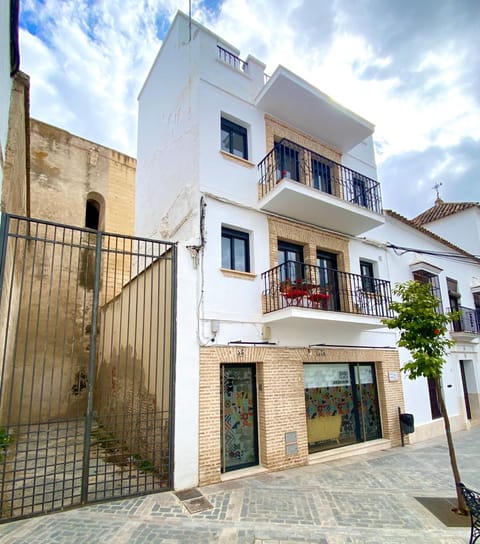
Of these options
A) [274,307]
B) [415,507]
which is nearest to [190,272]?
[274,307]

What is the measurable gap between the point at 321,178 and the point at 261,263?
13.1ft

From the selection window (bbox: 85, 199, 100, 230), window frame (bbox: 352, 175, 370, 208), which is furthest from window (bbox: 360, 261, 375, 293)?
window (bbox: 85, 199, 100, 230)

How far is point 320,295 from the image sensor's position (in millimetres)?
7547

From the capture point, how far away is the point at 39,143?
42.8ft

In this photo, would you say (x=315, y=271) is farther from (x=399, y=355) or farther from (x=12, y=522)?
(x=12, y=522)

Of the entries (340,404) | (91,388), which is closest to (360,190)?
(340,404)

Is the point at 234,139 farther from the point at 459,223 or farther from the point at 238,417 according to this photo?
the point at 459,223

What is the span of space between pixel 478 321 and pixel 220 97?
14.0 m

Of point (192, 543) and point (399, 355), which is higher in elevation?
point (399, 355)

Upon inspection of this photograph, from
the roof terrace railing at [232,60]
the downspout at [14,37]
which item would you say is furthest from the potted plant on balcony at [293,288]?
the downspout at [14,37]

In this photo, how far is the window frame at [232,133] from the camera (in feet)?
27.8

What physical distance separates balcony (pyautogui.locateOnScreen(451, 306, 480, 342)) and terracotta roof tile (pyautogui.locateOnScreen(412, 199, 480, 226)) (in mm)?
5344

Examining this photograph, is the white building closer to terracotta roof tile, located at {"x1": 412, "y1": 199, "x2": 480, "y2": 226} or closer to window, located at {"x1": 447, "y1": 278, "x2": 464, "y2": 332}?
window, located at {"x1": 447, "y1": 278, "x2": 464, "y2": 332}

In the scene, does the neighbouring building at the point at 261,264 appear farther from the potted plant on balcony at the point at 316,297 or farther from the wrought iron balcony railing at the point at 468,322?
the wrought iron balcony railing at the point at 468,322
